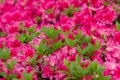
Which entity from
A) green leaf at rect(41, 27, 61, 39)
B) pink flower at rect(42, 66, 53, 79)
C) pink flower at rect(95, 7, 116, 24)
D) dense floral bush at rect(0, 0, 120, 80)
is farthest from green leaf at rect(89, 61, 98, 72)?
pink flower at rect(95, 7, 116, 24)

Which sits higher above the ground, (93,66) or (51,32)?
(51,32)

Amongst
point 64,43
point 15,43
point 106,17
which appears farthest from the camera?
point 106,17

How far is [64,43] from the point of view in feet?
9.57

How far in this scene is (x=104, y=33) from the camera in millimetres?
3094

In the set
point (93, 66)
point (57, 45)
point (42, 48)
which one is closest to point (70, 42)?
point (57, 45)

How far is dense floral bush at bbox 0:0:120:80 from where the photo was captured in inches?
97.9

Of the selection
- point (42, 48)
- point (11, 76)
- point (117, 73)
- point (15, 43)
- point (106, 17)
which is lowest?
point (117, 73)

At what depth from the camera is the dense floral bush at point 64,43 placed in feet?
8.16

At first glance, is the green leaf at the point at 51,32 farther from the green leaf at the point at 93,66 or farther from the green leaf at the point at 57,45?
the green leaf at the point at 93,66

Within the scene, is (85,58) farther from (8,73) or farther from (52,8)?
(52,8)

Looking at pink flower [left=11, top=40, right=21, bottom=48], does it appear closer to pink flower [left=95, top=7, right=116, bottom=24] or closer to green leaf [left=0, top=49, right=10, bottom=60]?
green leaf [left=0, top=49, right=10, bottom=60]

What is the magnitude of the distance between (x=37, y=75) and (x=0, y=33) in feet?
3.93

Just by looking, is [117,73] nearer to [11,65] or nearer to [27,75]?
[27,75]

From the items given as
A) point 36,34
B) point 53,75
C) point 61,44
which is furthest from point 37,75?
point 36,34
